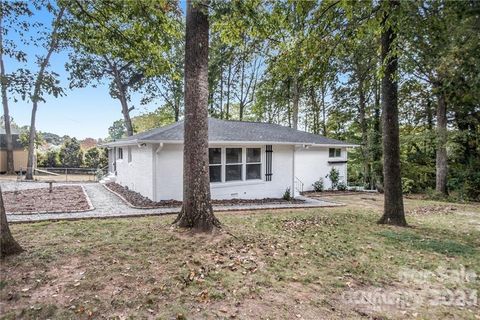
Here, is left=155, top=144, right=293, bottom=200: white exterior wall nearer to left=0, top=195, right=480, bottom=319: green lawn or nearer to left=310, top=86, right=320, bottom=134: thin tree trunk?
left=0, top=195, right=480, bottom=319: green lawn

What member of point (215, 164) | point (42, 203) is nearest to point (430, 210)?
point (215, 164)

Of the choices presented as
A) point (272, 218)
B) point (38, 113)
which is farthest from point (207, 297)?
point (38, 113)

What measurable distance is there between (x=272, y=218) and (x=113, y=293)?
560 cm

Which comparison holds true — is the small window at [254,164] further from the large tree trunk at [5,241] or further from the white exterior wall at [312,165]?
the large tree trunk at [5,241]

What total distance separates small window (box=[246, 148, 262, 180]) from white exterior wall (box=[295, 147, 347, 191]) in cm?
552

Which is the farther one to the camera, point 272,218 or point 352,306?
point 272,218

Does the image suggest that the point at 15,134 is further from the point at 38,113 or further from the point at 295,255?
the point at 295,255

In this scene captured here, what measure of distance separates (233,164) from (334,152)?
993cm

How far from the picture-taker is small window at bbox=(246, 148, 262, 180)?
41.8ft

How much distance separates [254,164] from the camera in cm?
1288

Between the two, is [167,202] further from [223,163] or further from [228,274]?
[228,274]

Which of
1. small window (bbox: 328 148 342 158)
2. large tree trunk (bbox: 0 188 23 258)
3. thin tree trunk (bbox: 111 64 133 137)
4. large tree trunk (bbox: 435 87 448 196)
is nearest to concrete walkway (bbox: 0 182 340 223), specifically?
large tree trunk (bbox: 0 188 23 258)

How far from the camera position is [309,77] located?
29.1 ft

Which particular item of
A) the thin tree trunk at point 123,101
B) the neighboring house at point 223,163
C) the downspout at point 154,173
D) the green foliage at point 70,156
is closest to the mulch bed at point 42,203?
the downspout at point 154,173
